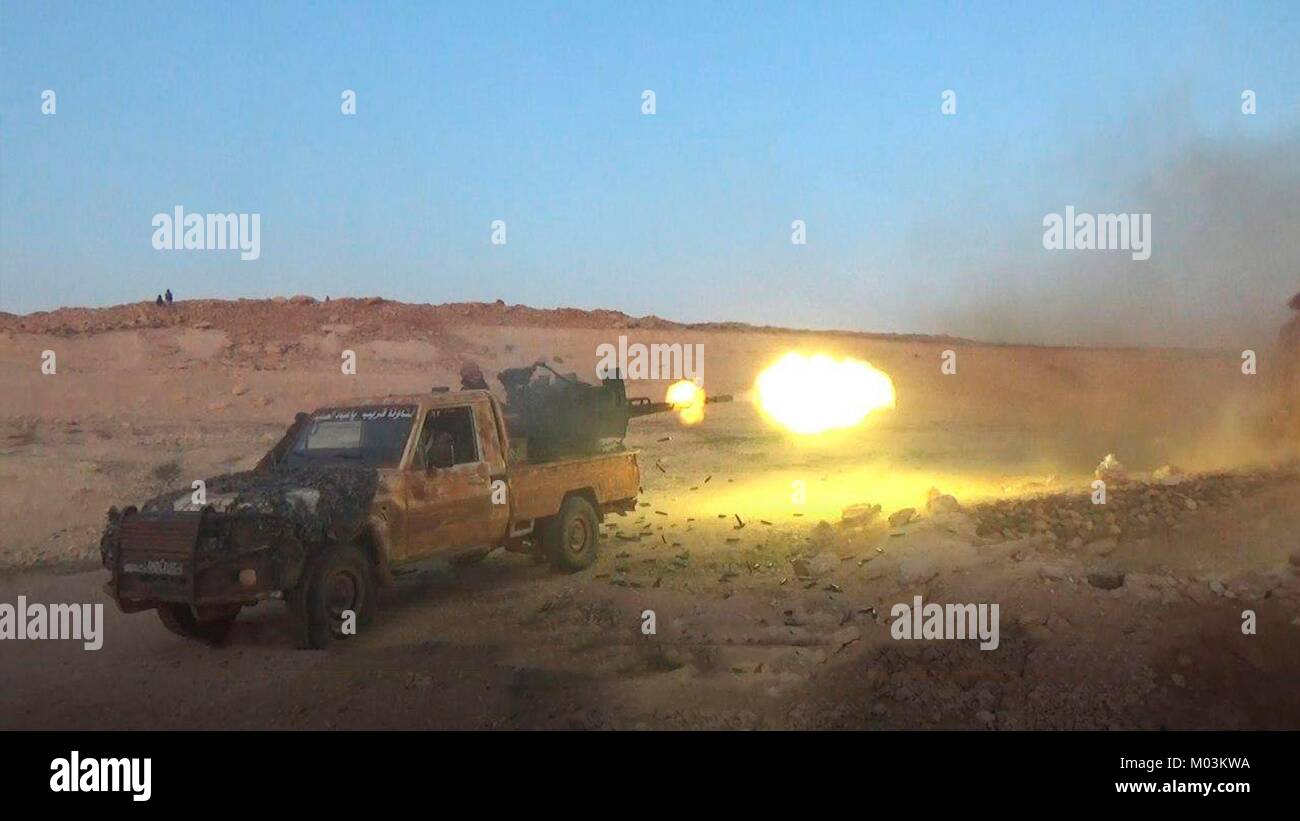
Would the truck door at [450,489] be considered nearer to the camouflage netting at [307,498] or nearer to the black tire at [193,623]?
the camouflage netting at [307,498]

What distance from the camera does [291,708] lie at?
658 cm

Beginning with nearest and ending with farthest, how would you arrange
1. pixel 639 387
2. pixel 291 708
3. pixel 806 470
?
pixel 291 708 < pixel 806 470 < pixel 639 387

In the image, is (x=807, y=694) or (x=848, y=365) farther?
(x=848, y=365)

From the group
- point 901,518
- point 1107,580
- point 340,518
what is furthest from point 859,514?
point 340,518

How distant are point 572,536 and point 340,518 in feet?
11.4

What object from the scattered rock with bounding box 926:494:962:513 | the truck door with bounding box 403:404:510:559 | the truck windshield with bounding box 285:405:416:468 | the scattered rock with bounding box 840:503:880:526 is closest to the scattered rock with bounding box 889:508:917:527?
the scattered rock with bounding box 926:494:962:513

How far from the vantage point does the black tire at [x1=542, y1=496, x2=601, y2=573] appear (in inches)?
424

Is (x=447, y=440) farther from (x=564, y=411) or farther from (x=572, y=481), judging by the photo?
(x=564, y=411)

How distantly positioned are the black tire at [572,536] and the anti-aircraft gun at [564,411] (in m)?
0.63

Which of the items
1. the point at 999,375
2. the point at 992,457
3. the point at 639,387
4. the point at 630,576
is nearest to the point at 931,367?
the point at 999,375

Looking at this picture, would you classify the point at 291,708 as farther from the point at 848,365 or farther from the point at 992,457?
the point at 848,365

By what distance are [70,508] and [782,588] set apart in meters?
11.0

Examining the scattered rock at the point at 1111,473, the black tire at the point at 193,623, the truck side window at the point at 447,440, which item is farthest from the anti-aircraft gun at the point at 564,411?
the scattered rock at the point at 1111,473

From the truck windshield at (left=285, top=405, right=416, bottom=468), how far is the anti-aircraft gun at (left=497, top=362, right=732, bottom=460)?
196 cm
